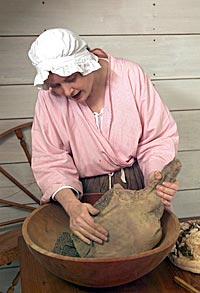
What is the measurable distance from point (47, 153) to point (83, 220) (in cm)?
33

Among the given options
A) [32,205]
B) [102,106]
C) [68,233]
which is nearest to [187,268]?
[68,233]

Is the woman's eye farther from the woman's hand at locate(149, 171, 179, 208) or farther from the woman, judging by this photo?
the woman's hand at locate(149, 171, 179, 208)

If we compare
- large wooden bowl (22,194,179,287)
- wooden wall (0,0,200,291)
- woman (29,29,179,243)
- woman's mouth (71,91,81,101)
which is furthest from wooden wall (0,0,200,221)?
large wooden bowl (22,194,179,287)

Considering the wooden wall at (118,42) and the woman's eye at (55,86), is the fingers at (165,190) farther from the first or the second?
the wooden wall at (118,42)

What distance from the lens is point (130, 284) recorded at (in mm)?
940

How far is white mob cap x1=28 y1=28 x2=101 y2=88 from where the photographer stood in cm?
106

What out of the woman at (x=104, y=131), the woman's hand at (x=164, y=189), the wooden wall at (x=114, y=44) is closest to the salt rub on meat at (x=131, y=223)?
the woman's hand at (x=164, y=189)

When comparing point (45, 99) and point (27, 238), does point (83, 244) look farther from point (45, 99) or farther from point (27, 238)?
point (45, 99)

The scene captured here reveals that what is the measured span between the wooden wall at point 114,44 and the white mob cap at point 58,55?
547 millimetres

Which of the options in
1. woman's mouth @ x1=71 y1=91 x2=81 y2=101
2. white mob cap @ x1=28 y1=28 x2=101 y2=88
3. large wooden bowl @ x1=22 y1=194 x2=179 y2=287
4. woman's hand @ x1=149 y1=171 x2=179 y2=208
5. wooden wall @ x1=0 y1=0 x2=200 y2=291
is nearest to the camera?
large wooden bowl @ x1=22 y1=194 x2=179 y2=287

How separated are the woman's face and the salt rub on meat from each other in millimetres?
319

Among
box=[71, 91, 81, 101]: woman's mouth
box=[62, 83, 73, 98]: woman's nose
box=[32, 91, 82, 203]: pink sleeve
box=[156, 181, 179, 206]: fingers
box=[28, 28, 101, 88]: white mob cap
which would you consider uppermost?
box=[28, 28, 101, 88]: white mob cap

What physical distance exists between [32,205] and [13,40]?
2.09 ft

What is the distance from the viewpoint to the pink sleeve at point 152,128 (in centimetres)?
124
